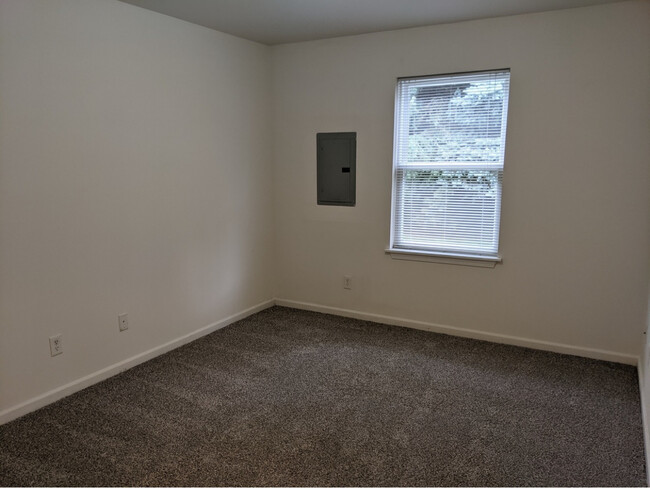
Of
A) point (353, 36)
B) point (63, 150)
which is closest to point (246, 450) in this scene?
point (63, 150)

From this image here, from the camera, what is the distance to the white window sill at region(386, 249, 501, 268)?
3582 millimetres

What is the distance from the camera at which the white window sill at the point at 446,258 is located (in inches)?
141

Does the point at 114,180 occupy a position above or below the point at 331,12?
below

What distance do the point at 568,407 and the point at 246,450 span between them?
1826 millimetres

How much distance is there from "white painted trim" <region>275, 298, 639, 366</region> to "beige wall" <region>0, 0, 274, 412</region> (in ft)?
2.41

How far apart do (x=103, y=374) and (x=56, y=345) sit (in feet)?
1.30

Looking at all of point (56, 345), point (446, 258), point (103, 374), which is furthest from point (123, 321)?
point (446, 258)

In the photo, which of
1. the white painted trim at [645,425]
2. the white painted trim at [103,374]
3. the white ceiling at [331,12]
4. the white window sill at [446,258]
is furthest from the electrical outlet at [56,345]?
the white painted trim at [645,425]

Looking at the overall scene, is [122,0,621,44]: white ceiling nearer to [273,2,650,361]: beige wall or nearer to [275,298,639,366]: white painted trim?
[273,2,650,361]: beige wall

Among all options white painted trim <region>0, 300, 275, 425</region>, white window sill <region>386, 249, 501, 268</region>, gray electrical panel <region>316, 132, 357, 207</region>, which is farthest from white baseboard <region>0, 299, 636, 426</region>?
gray electrical panel <region>316, 132, 357, 207</region>

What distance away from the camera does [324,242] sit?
4.27m

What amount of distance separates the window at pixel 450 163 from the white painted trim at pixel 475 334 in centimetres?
62

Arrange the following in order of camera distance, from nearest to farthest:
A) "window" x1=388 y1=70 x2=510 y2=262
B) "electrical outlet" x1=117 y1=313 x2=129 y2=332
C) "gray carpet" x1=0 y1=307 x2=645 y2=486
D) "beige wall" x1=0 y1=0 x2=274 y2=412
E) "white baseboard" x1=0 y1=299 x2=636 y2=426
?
"gray carpet" x1=0 y1=307 x2=645 y2=486 → "beige wall" x1=0 y1=0 x2=274 y2=412 → "white baseboard" x1=0 y1=299 x2=636 y2=426 → "electrical outlet" x1=117 y1=313 x2=129 y2=332 → "window" x1=388 y1=70 x2=510 y2=262

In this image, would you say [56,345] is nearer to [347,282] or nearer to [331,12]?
[347,282]
